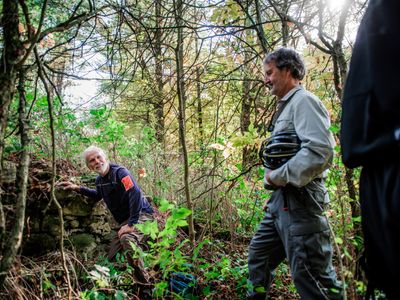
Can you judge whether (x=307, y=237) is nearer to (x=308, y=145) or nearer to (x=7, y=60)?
(x=308, y=145)

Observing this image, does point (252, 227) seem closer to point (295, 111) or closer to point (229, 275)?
point (229, 275)

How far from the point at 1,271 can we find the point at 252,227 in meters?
4.06

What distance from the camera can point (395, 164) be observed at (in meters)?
0.91

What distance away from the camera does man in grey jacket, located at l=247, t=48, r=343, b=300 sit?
85.8 inches

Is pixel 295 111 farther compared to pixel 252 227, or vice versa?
pixel 252 227

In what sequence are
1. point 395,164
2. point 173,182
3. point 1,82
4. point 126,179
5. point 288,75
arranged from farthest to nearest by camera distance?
point 173,182 → point 126,179 → point 288,75 → point 1,82 → point 395,164

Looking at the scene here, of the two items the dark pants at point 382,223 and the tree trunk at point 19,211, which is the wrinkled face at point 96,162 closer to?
the tree trunk at point 19,211

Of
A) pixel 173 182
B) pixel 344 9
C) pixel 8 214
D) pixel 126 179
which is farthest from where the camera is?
pixel 173 182

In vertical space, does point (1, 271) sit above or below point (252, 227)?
above

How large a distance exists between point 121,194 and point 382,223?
12.1ft

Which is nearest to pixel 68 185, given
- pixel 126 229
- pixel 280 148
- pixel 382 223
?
pixel 126 229

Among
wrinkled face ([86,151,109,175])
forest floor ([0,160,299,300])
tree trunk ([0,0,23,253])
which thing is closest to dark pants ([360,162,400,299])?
forest floor ([0,160,299,300])

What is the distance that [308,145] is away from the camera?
2.20 meters

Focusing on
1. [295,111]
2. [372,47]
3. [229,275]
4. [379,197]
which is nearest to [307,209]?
[295,111]
